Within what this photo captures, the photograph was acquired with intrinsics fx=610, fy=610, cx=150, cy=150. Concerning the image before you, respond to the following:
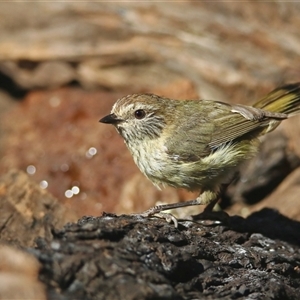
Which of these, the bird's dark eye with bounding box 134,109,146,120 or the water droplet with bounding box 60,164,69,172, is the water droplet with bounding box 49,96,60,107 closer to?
the water droplet with bounding box 60,164,69,172

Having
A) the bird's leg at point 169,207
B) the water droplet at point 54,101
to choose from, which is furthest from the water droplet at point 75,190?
the bird's leg at point 169,207

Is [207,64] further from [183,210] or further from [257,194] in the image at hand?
[183,210]

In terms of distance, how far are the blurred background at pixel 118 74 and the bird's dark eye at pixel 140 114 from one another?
1543mm

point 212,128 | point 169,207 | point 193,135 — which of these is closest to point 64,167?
point 193,135

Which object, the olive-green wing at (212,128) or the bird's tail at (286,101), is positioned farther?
the bird's tail at (286,101)

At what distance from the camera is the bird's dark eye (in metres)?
5.67

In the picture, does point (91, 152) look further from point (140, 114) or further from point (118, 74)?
point (140, 114)

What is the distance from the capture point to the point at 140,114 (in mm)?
5695

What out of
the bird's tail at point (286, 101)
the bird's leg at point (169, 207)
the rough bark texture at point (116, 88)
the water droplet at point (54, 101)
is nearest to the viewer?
the bird's leg at point (169, 207)

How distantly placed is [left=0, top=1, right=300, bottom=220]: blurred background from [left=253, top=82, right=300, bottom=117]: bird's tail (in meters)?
1.13

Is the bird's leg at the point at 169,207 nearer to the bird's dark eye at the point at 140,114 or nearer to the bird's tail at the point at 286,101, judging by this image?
the bird's dark eye at the point at 140,114

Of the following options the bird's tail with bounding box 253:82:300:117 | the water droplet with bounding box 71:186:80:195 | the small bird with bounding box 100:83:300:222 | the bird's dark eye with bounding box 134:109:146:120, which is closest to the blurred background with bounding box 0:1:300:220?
the water droplet with bounding box 71:186:80:195

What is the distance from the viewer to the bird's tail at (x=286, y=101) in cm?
602

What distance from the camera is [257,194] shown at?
23.6 feet
